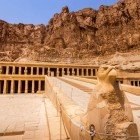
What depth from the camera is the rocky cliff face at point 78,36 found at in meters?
71.9

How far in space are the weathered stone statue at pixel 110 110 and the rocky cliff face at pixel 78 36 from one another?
2515 inches

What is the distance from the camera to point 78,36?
260ft

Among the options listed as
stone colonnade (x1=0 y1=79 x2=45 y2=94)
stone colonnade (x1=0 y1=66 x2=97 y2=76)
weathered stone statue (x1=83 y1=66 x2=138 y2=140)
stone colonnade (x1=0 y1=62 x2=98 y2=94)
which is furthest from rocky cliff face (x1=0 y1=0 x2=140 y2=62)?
weathered stone statue (x1=83 y1=66 x2=138 y2=140)

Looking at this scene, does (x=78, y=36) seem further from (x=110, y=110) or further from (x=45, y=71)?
(x=110, y=110)

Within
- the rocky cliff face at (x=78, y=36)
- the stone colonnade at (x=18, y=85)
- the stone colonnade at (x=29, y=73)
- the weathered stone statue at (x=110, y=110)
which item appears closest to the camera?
the weathered stone statue at (x=110, y=110)

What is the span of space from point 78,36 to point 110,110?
76.5 meters

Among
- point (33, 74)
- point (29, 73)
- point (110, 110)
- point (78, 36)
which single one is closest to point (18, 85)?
point (33, 74)

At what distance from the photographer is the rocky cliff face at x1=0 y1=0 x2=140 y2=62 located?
71875mm

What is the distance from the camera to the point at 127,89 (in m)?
14.0

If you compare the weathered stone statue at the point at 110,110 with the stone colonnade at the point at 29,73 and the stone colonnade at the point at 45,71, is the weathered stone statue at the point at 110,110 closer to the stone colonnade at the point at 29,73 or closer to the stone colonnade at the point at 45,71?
the stone colonnade at the point at 29,73

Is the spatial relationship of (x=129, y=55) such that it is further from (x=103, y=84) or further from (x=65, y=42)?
(x=103, y=84)

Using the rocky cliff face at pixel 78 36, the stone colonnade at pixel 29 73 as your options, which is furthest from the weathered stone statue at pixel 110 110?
the rocky cliff face at pixel 78 36

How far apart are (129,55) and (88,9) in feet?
103

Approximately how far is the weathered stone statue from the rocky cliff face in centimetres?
6388
